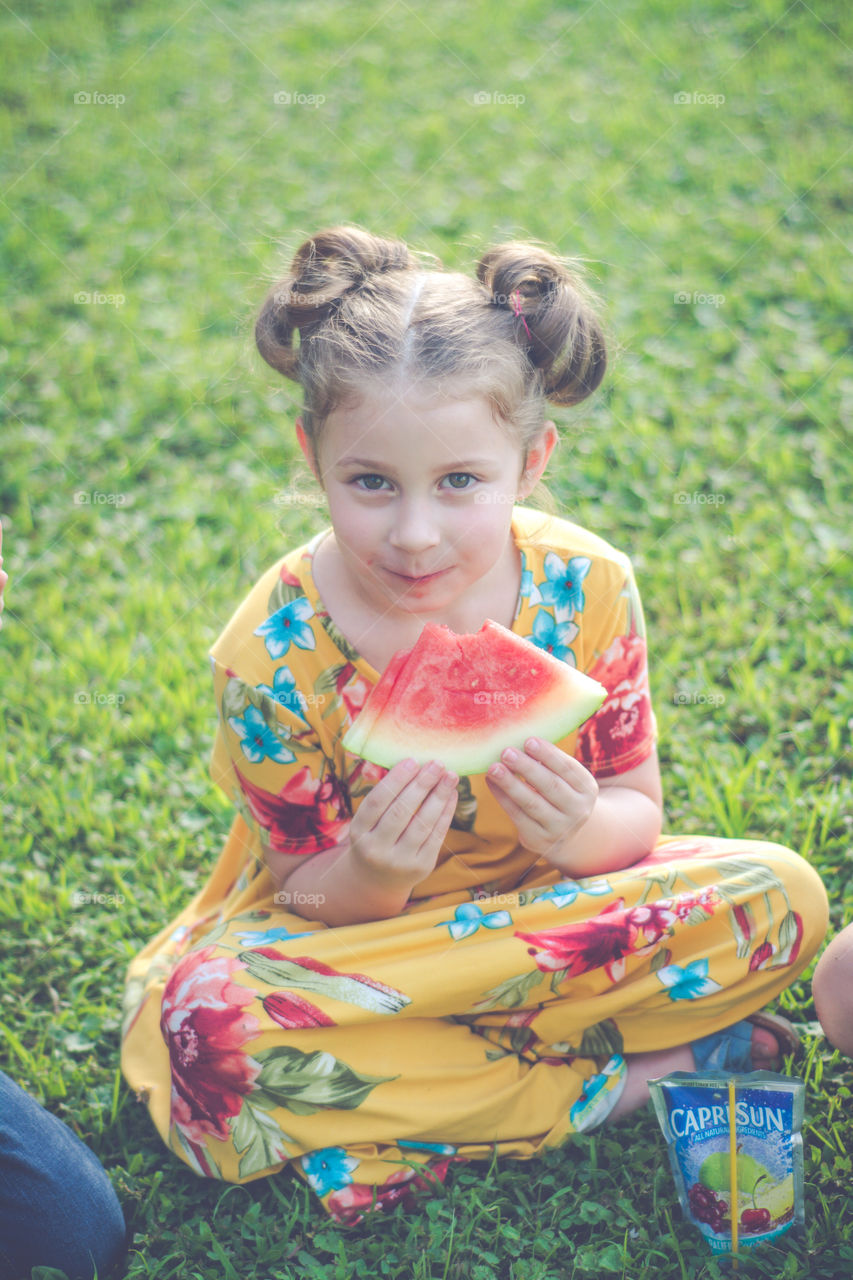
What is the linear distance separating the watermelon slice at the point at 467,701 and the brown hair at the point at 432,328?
47 cm

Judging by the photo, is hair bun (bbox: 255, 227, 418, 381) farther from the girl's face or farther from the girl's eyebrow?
the girl's eyebrow

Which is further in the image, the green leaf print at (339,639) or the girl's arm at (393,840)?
the green leaf print at (339,639)

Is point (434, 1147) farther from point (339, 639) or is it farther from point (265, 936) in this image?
point (339, 639)

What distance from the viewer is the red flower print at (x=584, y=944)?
7.56 feet

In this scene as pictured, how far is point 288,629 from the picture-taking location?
2520 mm

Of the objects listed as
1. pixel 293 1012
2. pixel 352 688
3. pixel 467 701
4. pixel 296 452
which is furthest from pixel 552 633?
pixel 296 452

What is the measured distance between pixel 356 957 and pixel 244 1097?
0.36m

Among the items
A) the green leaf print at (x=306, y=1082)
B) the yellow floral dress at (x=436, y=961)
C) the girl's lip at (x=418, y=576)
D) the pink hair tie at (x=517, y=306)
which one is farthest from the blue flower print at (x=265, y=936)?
the pink hair tie at (x=517, y=306)

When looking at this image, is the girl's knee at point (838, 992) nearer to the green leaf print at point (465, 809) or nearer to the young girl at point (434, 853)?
the young girl at point (434, 853)

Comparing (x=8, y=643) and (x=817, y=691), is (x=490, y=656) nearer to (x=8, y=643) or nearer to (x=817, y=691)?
(x=817, y=691)

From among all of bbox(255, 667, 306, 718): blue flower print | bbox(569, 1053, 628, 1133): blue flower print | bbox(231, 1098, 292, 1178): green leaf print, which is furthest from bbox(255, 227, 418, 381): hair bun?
bbox(569, 1053, 628, 1133): blue flower print

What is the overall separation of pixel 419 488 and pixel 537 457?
16.2 inches

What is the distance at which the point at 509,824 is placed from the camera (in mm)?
2541

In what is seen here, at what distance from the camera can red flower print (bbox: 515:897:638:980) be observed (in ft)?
7.56
